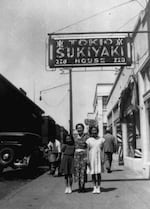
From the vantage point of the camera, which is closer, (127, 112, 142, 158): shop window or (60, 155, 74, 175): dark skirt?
(60, 155, 74, 175): dark skirt

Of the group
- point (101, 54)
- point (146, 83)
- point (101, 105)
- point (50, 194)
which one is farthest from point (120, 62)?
point (101, 105)

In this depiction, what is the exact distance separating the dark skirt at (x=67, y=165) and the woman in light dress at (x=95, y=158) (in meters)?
0.42

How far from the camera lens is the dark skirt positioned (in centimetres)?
895

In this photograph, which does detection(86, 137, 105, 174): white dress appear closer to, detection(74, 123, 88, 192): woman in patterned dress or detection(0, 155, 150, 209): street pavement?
detection(74, 123, 88, 192): woman in patterned dress

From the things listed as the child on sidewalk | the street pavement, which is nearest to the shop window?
the street pavement

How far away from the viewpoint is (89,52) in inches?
433

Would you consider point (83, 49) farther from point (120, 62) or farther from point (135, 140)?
point (135, 140)

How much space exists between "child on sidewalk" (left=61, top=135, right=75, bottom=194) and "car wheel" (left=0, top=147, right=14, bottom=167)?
3.99 m

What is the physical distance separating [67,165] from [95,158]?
0.69 meters

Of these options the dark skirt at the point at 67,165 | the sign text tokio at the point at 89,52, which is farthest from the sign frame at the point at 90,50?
the dark skirt at the point at 67,165

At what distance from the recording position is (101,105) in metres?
49.2

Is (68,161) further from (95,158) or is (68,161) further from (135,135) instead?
(135,135)

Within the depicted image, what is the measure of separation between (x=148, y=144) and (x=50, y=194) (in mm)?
4287

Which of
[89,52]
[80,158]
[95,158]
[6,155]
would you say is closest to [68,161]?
[80,158]
